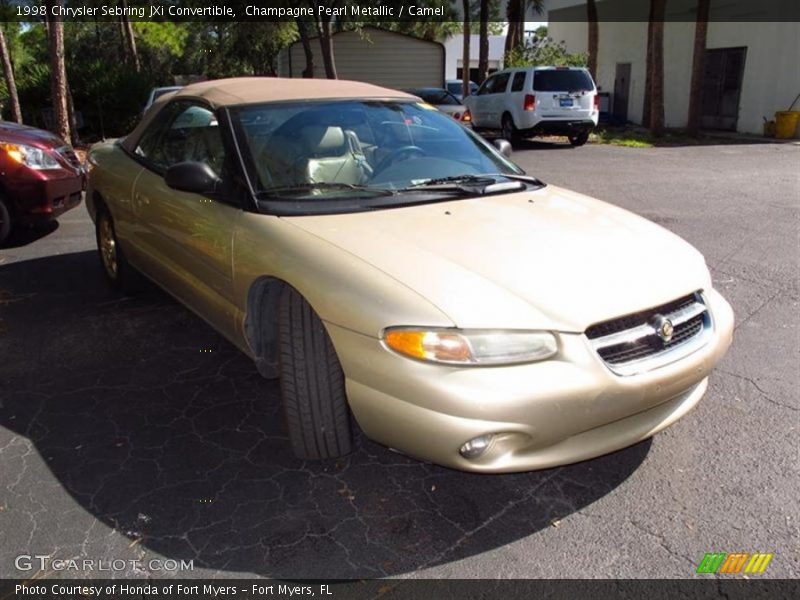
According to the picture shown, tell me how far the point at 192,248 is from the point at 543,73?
13.8 meters

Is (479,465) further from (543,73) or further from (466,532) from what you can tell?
(543,73)

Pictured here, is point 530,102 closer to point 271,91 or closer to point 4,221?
point 4,221

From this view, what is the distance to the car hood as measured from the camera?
2.46 metres

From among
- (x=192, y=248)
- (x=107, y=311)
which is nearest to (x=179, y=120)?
(x=192, y=248)

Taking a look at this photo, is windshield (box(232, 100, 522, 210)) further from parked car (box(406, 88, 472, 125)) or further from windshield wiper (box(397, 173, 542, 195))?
parked car (box(406, 88, 472, 125))

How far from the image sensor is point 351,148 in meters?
3.74

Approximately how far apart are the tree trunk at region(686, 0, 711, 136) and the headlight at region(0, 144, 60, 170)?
A: 55.5 ft

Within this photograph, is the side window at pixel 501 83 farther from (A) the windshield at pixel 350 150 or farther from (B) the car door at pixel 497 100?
(A) the windshield at pixel 350 150

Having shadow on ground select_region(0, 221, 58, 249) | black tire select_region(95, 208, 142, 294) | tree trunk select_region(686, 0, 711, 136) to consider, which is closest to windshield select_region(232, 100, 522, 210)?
black tire select_region(95, 208, 142, 294)

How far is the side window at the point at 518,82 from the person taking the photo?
1602 centimetres

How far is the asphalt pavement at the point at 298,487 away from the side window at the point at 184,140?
1.14 metres

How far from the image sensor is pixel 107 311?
4.94m

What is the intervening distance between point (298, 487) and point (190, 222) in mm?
1563

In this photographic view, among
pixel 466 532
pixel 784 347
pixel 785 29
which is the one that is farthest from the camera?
pixel 785 29
